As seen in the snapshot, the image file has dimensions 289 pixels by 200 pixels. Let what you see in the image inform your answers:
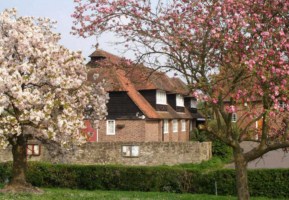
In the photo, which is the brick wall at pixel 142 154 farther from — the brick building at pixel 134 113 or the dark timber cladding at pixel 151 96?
the dark timber cladding at pixel 151 96

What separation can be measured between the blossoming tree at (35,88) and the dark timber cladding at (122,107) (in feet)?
56.1

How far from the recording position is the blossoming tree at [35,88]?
1611 centimetres

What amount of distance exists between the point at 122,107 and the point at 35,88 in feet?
64.8

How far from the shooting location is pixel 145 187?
2253 centimetres

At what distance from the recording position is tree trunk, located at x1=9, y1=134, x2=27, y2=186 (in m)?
19.0

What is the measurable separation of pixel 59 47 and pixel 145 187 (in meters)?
8.20

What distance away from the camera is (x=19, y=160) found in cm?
1925

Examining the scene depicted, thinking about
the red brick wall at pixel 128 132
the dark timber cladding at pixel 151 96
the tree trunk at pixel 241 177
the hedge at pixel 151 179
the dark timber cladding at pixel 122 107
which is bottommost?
the hedge at pixel 151 179

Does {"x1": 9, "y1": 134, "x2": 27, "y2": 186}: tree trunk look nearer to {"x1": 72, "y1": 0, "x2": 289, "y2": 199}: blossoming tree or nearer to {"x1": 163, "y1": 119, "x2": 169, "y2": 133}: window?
{"x1": 72, "y1": 0, "x2": 289, "y2": 199}: blossoming tree

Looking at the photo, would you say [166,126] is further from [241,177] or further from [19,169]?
[241,177]

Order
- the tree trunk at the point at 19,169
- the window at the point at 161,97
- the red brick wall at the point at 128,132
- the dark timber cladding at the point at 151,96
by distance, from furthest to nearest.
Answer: the window at the point at 161,97
the dark timber cladding at the point at 151,96
the red brick wall at the point at 128,132
the tree trunk at the point at 19,169

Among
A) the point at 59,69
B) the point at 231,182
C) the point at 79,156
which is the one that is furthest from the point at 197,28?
the point at 79,156

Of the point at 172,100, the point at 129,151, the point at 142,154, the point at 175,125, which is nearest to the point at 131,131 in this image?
the point at 142,154

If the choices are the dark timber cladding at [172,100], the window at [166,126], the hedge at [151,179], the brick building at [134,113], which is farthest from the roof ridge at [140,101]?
the hedge at [151,179]
